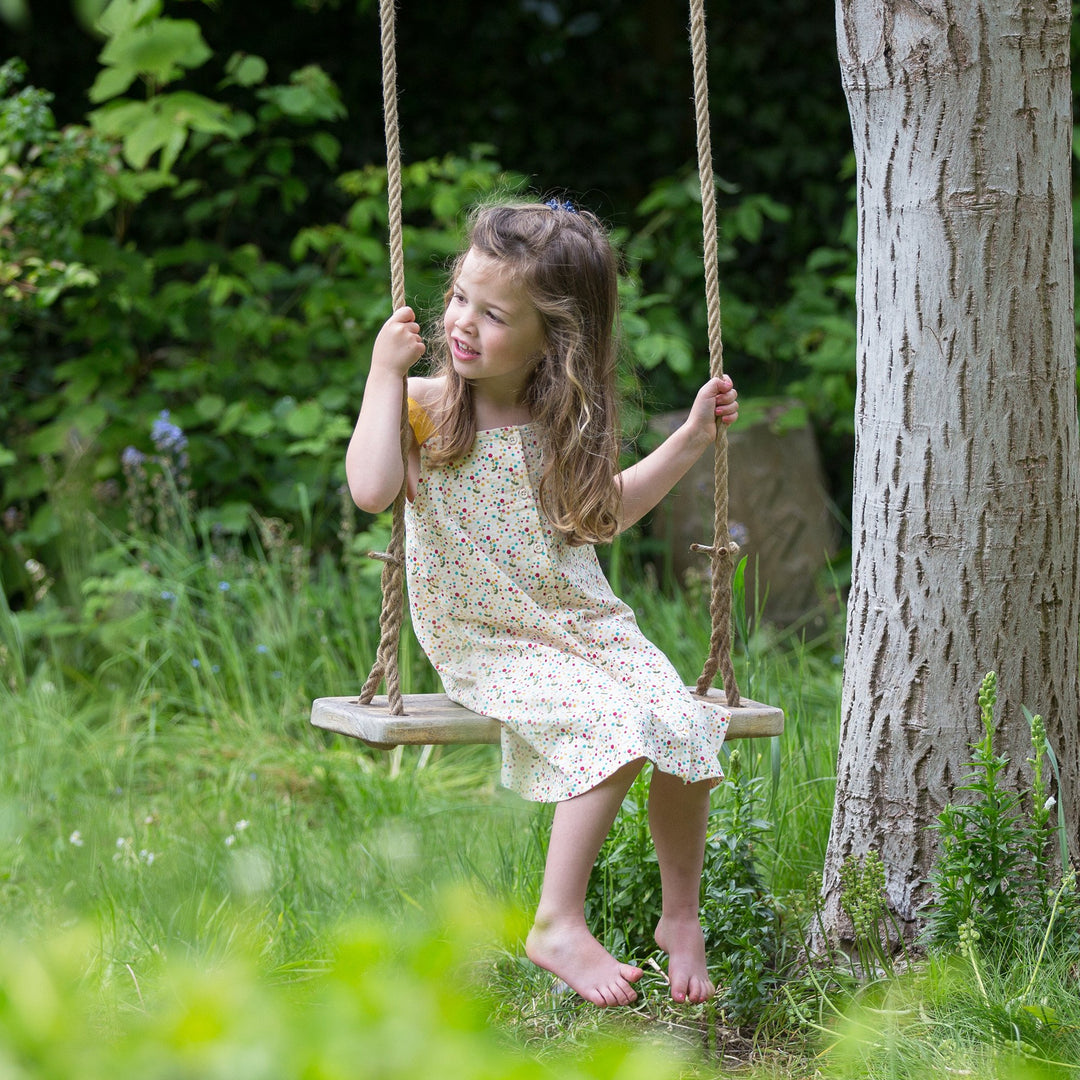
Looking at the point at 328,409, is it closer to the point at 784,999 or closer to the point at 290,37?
the point at 290,37

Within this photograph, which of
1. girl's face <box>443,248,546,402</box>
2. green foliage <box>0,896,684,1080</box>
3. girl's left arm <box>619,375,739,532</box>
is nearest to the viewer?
green foliage <box>0,896,684,1080</box>

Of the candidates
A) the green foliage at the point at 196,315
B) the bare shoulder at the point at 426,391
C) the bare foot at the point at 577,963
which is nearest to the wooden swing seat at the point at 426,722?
the bare foot at the point at 577,963

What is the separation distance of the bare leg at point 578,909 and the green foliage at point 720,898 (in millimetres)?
237

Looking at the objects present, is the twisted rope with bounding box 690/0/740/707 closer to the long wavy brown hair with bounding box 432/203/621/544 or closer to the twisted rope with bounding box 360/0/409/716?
the long wavy brown hair with bounding box 432/203/621/544

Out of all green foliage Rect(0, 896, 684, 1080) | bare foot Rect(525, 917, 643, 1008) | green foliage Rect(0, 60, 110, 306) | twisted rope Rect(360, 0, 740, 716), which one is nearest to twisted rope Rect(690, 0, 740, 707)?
twisted rope Rect(360, 0, 740, 716)

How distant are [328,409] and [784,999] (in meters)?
3.07

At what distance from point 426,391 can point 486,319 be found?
0.20 m

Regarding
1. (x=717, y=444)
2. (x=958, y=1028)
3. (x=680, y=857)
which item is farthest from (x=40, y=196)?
(x=958, y=1028)

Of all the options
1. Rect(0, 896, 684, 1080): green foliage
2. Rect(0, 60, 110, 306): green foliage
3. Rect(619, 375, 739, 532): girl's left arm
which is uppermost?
Rect(0, 60, 110, 306): green foliage

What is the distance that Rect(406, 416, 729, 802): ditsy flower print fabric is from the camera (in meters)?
2.09

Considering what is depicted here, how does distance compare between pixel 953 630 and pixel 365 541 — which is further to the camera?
pixel 365 541

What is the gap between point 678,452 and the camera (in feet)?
7.76

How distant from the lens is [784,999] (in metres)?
2.18

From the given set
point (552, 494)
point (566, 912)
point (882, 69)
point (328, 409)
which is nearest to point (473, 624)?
point (552, 494)
